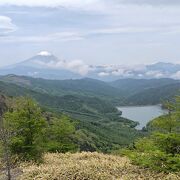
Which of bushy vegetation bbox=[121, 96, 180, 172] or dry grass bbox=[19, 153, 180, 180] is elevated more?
bushy vegetation bbox=[121, 96, 180, 172]

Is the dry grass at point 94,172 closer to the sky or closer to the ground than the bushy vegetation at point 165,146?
closer to the ground

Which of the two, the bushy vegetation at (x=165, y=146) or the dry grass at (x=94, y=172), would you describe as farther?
the dry grass at (x=94, y=172)

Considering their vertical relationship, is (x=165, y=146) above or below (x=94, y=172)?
above

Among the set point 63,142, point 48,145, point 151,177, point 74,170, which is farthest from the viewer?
point 63,142

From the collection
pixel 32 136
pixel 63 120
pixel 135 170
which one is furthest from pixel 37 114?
pixel 63 120

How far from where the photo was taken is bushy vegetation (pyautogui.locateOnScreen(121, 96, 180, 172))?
16.8 metres

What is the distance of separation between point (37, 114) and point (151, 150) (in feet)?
28.5

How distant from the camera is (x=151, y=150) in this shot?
57.0ft

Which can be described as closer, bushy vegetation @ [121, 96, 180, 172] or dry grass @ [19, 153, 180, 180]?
bushy vegetation @ [121, 96, 180, 172]

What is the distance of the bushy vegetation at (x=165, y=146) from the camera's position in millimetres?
16750

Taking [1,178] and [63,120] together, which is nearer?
[1,178]

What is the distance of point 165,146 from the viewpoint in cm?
1762

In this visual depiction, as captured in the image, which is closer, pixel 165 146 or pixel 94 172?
pixel 165 146

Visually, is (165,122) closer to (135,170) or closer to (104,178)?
(135,170)
